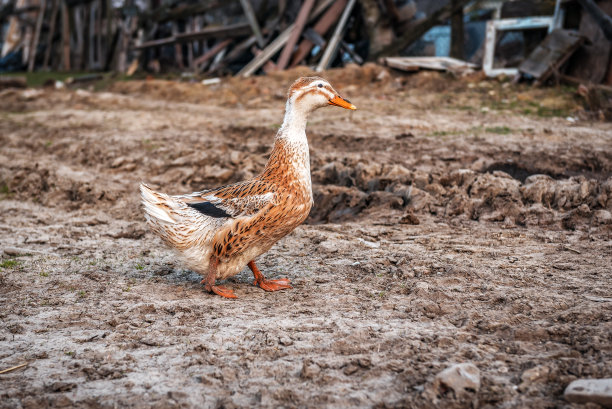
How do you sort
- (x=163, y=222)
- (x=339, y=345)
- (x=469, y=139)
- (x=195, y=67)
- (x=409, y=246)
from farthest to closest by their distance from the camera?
(x=195, y=67)
(x=469, y=139)
(x=409, y=246)
(x=163, y=222)
(x=339, y=345)

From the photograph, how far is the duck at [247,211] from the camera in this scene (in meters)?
3.93

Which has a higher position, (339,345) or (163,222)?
(163,222)

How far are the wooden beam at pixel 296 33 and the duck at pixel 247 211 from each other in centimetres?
991

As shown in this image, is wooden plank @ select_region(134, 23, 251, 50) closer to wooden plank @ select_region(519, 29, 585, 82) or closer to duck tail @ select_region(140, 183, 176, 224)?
wooden plank @ select_region(519, 29, 585, 82)

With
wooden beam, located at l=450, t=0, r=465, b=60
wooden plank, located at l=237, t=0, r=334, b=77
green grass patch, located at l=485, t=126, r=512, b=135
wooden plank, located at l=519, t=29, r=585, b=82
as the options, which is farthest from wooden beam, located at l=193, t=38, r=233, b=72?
green grass patch, located at l=485, t=126, r=512, b=135

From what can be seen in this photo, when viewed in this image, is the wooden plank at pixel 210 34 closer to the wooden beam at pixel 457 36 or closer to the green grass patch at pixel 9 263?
the wooden beam at pixel 457 36

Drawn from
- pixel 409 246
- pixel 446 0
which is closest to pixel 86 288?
pixel 409 246

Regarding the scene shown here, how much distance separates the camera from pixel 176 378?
2846 mm

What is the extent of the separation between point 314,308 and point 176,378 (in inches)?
44.2

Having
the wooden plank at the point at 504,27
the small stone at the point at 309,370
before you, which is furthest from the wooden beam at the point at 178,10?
the small stone at the point at 309,370

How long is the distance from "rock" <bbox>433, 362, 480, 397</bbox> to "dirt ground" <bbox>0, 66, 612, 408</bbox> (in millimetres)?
36

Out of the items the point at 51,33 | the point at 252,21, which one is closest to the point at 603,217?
the point at 252,21

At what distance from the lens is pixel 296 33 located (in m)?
13.9

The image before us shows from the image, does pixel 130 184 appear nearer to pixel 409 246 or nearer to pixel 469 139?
pixel 409 246
